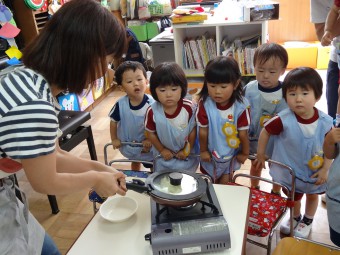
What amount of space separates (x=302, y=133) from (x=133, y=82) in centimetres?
93

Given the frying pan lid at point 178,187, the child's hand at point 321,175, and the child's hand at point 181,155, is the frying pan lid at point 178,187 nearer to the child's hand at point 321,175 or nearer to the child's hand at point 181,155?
the child's hand at point 181,155

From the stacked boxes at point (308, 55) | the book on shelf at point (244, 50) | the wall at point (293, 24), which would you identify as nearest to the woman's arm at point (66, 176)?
the book on shelf at point (244, 50)

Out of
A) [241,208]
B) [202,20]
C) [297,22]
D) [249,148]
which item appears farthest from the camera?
[297,22]

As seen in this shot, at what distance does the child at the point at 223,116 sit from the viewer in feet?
5.21

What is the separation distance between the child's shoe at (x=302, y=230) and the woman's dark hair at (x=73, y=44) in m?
1.38

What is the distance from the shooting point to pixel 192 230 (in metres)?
0.94

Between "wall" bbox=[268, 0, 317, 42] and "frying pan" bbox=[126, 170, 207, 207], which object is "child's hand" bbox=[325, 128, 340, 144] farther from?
"wall" bbox=[268, 0, 317, 42]

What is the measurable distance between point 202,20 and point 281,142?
4.74ft

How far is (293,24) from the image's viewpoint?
4477mm

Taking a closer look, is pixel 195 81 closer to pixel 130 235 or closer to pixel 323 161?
pixel 323 161

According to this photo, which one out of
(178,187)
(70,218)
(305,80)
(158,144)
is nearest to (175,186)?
(178,187)

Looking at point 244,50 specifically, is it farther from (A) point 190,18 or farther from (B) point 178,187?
(B) point 178,187

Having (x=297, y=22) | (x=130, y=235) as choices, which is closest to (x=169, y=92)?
(x=130, y=235)

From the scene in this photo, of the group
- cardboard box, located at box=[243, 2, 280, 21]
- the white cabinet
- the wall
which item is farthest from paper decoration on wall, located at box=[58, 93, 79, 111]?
the wall
